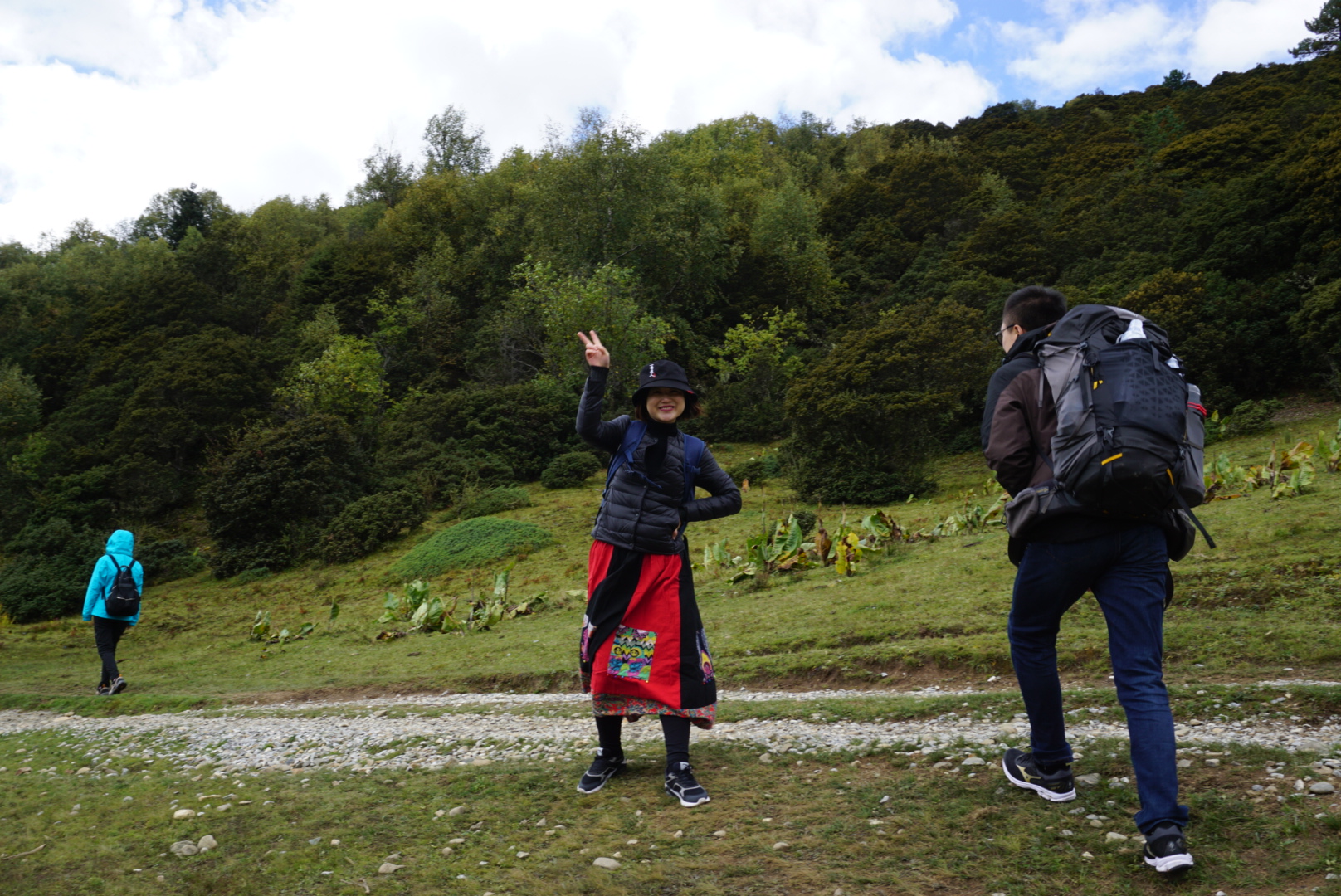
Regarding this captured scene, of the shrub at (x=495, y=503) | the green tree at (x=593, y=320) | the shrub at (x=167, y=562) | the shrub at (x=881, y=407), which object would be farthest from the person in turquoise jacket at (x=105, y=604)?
the green tree at (x=593, y=320)

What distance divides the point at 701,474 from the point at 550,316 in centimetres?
3192

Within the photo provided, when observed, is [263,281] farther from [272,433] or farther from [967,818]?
[967,818]

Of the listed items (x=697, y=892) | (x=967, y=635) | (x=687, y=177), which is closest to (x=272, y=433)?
(x=967, y=635)

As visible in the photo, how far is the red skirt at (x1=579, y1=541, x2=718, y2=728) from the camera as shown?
4.27 m

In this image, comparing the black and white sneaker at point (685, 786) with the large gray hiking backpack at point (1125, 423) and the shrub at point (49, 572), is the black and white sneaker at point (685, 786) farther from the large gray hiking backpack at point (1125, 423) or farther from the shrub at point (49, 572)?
the shrub at point (49, 572)

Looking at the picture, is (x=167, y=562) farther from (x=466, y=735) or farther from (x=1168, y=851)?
(x=1168, y=851)

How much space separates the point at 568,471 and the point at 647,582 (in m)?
27.1

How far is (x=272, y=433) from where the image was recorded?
28359mm

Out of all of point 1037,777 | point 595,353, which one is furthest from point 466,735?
point 1037,777

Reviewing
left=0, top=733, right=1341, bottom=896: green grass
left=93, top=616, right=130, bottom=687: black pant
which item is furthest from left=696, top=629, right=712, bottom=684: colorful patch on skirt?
left=93, top=616, right=130, bottom=687: black pant

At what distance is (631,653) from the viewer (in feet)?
14.1

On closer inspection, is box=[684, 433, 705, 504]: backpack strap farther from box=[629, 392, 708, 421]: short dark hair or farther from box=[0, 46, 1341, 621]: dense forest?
box=[0, 46, 1341, 621]: dense forest

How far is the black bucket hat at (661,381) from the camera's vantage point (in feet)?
14.3

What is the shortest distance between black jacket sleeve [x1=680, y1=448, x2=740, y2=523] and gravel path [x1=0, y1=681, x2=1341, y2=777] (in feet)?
4.74
